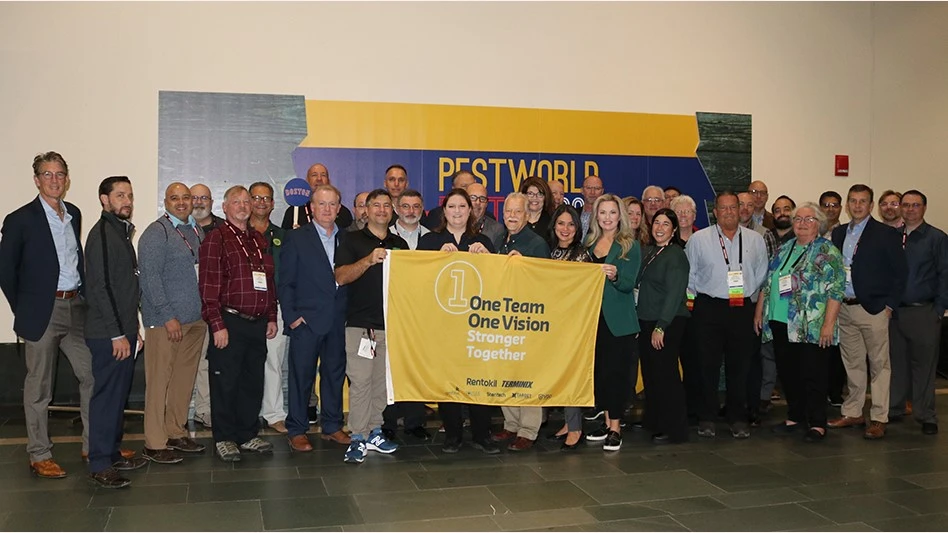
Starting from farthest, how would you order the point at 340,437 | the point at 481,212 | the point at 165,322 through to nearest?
the point at 481,212 < the point at 340,437 < the point at 165,322

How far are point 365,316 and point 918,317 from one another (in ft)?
14.2

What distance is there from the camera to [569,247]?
5004mm

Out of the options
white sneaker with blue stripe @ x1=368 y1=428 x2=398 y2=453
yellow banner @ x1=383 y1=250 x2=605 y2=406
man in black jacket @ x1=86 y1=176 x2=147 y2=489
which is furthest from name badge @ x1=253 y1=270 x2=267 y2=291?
white sneaker with blue stripe @ x1=368 y1=428 x2=398 y2=453

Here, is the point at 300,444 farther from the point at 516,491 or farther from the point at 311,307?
the point at 516,491

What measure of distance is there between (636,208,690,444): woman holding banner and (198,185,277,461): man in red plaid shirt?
2555 millimetres

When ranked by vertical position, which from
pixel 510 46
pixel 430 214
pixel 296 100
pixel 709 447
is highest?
pixel 510 46

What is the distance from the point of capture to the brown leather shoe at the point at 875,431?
548 cm

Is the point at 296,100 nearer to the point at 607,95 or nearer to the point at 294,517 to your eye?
the point at 607,95

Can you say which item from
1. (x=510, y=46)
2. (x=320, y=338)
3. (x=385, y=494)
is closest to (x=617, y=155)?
(x=510, y=46)

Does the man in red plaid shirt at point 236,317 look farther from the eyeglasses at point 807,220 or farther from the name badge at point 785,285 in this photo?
the eyeglasses at point 807,220

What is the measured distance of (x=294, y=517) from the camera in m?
3.71

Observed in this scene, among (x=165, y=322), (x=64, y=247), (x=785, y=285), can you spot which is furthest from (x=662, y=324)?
(x=64, y=247)

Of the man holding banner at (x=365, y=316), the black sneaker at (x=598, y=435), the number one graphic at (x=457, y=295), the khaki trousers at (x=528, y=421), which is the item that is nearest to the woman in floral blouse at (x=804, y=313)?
the black sneaker at (x=598, y=435)

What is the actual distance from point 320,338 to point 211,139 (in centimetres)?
255
